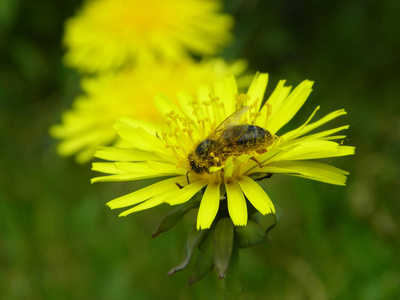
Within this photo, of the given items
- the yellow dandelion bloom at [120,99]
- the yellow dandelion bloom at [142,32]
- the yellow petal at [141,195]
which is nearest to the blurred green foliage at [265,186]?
the yellow dandelion bloom at [142,32]

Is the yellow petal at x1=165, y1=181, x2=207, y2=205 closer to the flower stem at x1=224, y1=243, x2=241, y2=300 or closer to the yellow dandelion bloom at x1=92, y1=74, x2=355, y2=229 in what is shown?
the yellow dandelion bloom at x1=92, y1=74, x2=355, y2=229

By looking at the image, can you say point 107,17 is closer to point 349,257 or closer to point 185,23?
point 185,23

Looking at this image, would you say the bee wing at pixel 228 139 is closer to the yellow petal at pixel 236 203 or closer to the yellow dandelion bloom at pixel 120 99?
the yellow petal at pixel 236 203

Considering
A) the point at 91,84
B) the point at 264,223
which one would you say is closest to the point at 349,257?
the point at 264,223

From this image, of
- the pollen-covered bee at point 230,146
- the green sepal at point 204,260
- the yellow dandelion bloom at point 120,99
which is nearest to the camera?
the green sepal at point 204,260

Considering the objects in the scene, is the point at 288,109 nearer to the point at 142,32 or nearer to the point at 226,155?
the point at 226,155

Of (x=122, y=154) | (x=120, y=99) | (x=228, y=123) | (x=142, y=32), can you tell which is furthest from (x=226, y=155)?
(x=142, y=32)
